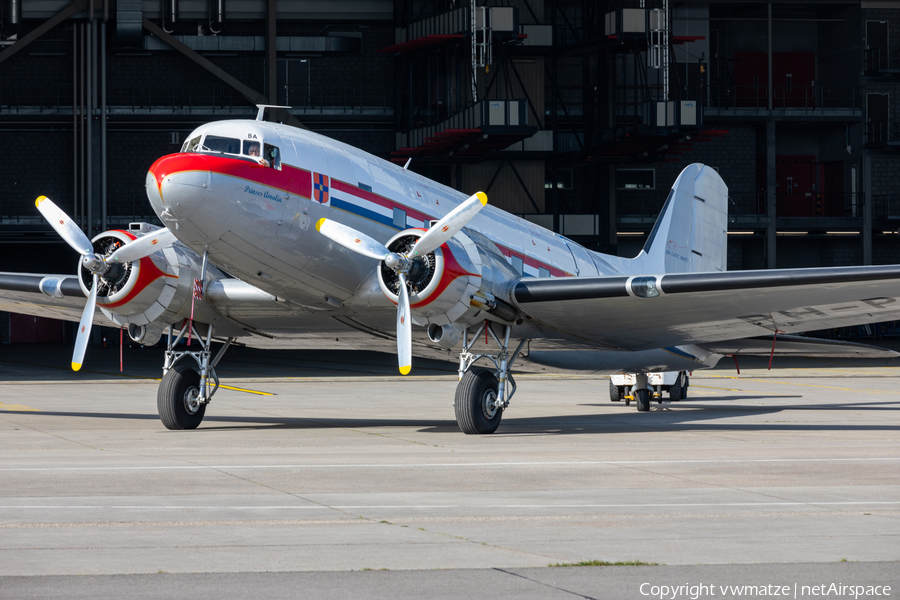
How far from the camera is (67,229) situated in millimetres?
20625

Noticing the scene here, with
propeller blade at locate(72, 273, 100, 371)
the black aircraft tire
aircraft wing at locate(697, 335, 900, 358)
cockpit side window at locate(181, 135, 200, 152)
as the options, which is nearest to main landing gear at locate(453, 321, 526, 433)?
cockpit side window at locate(181, 135, 200, 152)

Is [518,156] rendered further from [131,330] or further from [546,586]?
[546,586]

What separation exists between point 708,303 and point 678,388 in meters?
9.48

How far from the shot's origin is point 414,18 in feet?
194

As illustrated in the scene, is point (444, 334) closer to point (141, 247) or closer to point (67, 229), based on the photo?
point (141, 247)

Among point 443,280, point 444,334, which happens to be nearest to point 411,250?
point 443,280

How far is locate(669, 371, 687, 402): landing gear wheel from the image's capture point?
27.8 meters

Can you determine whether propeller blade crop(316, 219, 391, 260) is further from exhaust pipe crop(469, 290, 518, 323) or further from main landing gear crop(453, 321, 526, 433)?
main landing gear crop(453, 321, 526, 433)

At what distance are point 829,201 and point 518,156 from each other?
22051 millimetres

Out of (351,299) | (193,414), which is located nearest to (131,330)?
(193,414)

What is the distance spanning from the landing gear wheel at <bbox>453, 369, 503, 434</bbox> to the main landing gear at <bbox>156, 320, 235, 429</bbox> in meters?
5.14

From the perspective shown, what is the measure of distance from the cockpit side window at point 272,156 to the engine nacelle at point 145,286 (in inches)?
156

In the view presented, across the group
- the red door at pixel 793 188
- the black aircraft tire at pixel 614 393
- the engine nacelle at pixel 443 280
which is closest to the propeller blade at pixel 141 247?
the engine nacelle at pixel 443 280

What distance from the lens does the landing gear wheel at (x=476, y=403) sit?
18.5 meters
